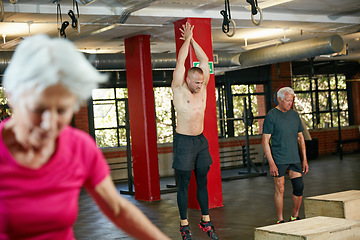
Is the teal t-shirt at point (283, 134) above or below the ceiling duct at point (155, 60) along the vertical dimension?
below

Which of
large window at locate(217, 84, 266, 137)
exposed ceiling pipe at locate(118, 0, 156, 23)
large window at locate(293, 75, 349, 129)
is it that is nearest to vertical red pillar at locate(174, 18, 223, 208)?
exposed ceiling pipe at locate(118, 0, 156, 23)

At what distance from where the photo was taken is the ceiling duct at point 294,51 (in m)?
8.47

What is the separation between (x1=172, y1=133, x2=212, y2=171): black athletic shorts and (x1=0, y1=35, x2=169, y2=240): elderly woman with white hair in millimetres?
3809

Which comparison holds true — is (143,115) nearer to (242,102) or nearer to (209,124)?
(209,124)

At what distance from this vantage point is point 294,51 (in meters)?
9.20

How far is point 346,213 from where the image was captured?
15.2ft

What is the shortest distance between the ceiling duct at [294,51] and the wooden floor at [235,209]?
2170mm

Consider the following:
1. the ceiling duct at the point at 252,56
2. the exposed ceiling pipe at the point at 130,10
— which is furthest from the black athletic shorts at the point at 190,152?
the ceiling duct at the point at 252,56

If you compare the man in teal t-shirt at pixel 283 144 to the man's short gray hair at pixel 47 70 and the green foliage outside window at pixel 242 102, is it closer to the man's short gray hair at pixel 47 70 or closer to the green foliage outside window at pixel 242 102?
the man's short gray hair at pixel 47 70

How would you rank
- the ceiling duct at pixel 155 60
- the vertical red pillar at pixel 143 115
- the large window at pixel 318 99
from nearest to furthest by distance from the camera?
the vertical red pillar at pixel 143 115 < the ceiling duct at pixel 155 60 < the large window at pixel 318 99

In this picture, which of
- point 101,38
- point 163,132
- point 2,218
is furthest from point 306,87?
point 2,218

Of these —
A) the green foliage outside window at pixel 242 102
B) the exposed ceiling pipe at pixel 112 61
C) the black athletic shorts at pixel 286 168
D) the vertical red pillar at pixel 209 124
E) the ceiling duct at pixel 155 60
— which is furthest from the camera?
the green foliage outside window at pixel 242 102

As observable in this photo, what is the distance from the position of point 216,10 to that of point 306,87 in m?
7.99

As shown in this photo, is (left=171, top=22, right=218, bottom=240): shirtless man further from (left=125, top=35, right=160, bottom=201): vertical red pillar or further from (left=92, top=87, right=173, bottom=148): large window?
(left=92, top=87, right=173, bottom=148): large window
